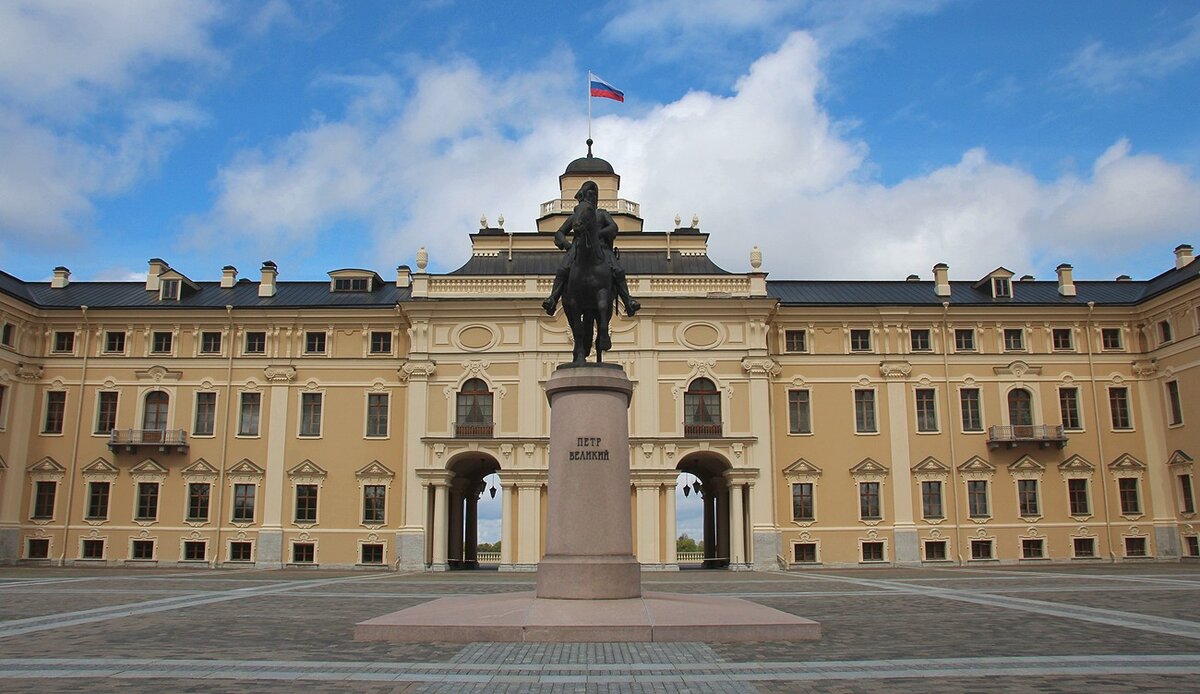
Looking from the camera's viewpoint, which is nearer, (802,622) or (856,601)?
(802,622)

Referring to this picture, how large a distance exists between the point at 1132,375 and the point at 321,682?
151 ft

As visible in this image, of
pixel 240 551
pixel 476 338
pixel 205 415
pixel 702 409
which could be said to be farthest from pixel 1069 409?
pixel 205 415

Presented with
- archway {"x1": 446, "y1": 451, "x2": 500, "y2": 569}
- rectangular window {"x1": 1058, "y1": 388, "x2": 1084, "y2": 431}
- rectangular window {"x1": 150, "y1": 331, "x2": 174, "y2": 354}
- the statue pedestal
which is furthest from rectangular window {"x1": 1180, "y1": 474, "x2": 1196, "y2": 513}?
rectangular window {"x1": 150, "y1": 331, "x2": 174, "y2": 354}

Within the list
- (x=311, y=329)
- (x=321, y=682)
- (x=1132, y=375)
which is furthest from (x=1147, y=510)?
(x=321, y=682)

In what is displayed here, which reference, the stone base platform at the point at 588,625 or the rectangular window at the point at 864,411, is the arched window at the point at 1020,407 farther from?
the stone base platform at the point at 588,625

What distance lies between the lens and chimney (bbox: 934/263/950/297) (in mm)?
47500

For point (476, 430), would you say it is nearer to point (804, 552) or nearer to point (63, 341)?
point (804, 552)

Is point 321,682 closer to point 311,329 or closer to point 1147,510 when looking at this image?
point 311,329

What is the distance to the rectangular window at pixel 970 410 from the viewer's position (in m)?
45.0

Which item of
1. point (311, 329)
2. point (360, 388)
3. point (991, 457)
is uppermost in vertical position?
point (311, 329)

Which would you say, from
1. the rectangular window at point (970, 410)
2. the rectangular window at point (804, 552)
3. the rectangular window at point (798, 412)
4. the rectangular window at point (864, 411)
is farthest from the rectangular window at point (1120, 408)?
the rectangular window at point (804, 552)

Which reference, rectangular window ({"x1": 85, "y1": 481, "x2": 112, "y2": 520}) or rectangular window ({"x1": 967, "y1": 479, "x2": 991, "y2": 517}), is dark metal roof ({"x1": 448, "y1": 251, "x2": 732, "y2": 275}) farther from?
rectangular window ({"x1": 85, "y1": 481, "x2": 112, "y2": 520})

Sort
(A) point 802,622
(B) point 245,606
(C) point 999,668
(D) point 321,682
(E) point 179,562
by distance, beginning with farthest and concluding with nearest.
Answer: (E) point 179,562, (B) point 245,606, (A) point 802,622, (C) point 999,668, (D) point 321,682

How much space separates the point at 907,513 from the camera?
143 ft
